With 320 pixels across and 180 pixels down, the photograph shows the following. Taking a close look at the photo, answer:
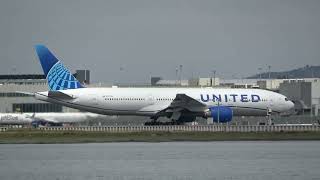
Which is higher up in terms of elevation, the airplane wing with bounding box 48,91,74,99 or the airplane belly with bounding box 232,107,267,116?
the airplane wing with bounding box 48,91,74,99

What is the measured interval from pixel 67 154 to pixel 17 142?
1561cm

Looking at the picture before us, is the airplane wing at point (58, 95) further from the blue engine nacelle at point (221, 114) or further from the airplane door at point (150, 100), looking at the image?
the blue engine nacelle at point (221, 114)

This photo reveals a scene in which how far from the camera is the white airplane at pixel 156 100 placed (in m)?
95.5

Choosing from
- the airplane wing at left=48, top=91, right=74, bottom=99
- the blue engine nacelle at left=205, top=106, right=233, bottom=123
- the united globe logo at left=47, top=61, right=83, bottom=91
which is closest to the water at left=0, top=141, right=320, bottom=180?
the blue engine nacelle at left=205, top=106, right=233, bottom=123

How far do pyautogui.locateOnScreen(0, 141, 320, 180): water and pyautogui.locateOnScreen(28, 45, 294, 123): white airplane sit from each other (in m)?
27.8

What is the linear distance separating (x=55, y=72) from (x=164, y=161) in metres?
51.1

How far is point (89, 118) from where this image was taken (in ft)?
378

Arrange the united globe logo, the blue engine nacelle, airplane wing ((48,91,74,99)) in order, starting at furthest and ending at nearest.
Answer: the united globe logo, airplane wing ((48,91,74,99)), the blue engine nacelle

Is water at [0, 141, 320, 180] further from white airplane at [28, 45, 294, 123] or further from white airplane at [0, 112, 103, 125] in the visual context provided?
white airplane at [0, 112, 103, 125]

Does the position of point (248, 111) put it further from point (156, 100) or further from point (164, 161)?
point (164, 161)

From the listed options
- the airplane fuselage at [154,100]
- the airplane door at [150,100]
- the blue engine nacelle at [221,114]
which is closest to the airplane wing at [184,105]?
the airplane fuselage at [154,100]

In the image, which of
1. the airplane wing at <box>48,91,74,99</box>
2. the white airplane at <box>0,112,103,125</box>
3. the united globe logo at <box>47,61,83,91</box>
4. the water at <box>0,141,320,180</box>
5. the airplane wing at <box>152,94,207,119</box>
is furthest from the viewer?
the white airplane at <box>0,112,103,125</box>

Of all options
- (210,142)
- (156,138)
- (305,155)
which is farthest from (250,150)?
(156,138)

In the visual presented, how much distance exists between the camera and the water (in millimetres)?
41969
